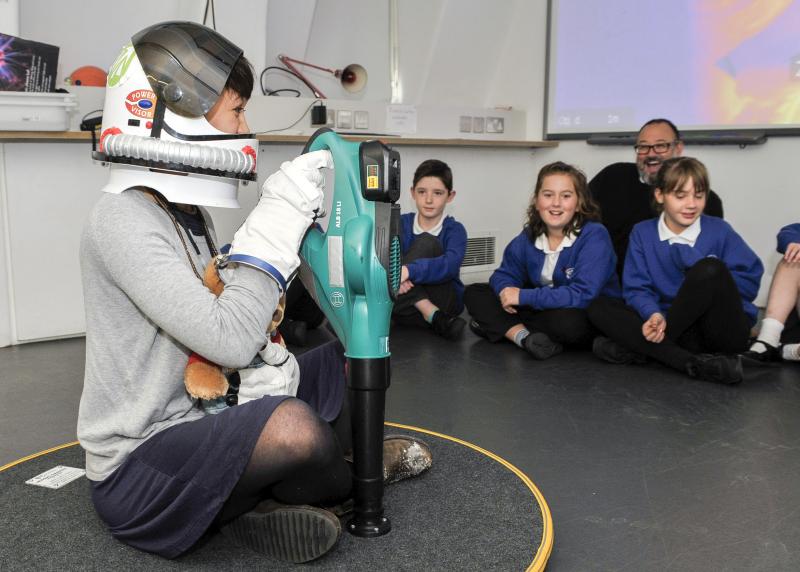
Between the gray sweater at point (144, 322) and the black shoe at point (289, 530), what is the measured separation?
0.77ft

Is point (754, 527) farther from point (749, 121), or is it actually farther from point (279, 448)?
point (749, 121)

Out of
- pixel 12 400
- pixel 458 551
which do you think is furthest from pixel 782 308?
pixel 12 400

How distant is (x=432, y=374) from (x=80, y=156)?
184cm

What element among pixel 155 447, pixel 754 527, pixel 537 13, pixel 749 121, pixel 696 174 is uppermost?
pixel 537 13

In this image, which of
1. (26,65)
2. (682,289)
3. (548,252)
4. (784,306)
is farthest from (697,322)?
(26,65)

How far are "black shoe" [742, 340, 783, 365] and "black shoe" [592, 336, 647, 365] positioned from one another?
0.40 m

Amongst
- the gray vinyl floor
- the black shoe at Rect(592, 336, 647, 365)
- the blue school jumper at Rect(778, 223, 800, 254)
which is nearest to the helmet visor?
the gray vinyl floor

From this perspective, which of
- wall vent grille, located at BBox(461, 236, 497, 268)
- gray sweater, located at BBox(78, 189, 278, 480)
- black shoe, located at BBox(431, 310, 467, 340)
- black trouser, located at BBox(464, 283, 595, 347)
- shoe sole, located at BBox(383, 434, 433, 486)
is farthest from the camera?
wall vent grille, located at BBox(461, 236, 497, 268)

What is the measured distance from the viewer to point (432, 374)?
3.06 m

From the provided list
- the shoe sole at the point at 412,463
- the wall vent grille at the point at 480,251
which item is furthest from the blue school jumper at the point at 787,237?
the shoe sole at the point at 412,463

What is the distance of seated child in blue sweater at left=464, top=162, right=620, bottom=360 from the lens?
3389 mm

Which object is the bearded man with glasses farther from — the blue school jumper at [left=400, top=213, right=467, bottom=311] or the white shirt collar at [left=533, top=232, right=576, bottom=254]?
the blue school jumper at [left=400, top=213, right=467, bottom=311]

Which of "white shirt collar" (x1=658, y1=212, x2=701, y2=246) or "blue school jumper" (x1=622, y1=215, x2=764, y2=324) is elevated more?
"white shirt collar" (x1=658, y1=212, x2=701, y2=246)

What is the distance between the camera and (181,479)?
142 cm
